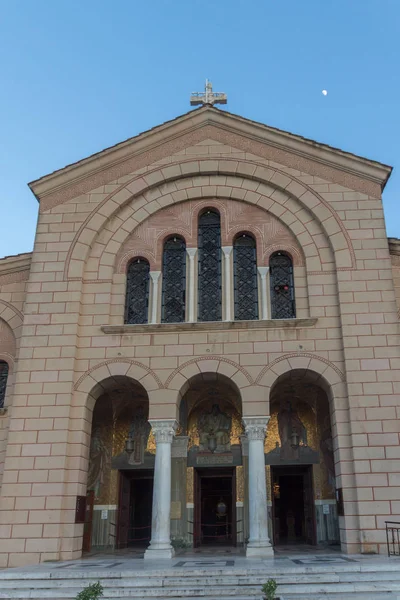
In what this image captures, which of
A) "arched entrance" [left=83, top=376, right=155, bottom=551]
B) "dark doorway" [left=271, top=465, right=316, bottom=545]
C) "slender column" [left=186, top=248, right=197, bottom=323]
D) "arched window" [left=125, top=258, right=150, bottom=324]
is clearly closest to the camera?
"slender column" [left=186, top=248, right=197, bottom=323]

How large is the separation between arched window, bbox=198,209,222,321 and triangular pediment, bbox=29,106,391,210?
7.78 ft

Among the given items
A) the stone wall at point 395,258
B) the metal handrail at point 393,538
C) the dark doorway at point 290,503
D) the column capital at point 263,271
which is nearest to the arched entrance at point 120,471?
the dark doorway at point 290,503

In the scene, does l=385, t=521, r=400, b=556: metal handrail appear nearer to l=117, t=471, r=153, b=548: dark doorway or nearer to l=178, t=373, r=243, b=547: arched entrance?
l=178, t=373, r=243, b=547: arched entrance

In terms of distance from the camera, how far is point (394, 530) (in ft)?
41.9

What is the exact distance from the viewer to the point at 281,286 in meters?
15.8

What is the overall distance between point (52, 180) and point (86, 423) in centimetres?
734

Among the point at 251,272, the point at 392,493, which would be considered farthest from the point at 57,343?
the point at 392,493

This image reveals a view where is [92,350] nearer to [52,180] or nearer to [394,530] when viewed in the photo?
[52,180]

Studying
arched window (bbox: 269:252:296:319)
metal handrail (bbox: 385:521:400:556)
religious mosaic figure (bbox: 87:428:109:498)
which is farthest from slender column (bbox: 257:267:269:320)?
religious mosaic figure (bbox: 87:428:109:498)

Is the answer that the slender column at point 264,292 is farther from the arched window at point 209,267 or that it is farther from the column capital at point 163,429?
the column capital at point 163,429

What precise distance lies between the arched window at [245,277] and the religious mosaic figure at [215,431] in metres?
3.19

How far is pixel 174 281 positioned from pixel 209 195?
A: 2769mm

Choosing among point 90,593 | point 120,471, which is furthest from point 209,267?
point 90,593

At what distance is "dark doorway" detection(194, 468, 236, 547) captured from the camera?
1623 cm
